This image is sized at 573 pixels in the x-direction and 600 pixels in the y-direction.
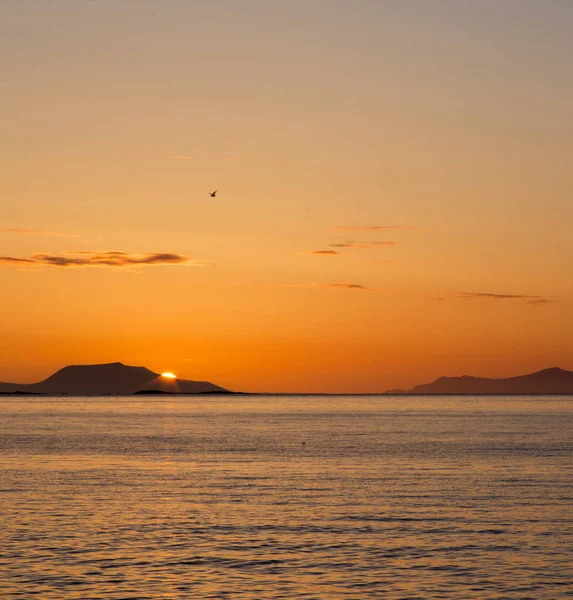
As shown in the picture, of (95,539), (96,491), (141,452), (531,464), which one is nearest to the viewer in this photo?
(95,539)

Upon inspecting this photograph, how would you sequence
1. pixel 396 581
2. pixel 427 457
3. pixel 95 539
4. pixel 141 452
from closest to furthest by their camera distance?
pixel 396 581
pixel 95 539
pixel 427 457
pixel 141 452

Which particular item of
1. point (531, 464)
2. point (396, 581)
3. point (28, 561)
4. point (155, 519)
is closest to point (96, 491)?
point (155, 519)

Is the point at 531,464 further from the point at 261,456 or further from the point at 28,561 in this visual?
the point at 28,561

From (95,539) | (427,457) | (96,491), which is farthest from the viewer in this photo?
(427,457)

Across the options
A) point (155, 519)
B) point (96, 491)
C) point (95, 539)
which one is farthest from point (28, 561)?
point (96, 491)

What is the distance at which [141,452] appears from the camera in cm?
11488

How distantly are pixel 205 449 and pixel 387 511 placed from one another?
64540mm

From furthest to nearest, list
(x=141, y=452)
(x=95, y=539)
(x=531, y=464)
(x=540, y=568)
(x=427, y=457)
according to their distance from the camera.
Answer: (x=141, y=452), (x=427, y=457), (x=531, y=464), (x=95, y=539), (x=540, y=568)

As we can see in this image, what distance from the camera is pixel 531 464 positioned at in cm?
9212

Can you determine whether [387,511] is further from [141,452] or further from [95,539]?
[141,452]

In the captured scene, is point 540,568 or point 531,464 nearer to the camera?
point 540,568

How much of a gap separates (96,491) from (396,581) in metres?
35.3

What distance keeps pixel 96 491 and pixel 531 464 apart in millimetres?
44642

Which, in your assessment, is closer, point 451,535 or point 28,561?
point 28,561
